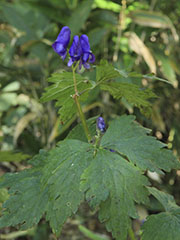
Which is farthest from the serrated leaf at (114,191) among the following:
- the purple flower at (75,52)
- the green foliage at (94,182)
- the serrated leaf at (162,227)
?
the purple flower at (75,52)

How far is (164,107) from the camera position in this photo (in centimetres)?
208

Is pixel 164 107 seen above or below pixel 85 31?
below

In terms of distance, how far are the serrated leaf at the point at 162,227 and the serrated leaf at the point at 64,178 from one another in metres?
0.19

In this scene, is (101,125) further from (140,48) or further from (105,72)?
(140,48)

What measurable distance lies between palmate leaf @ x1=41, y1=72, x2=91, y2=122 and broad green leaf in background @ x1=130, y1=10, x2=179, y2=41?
3.82 ft

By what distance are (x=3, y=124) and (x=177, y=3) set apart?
1477 millimetres

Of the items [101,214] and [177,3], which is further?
[177,3]

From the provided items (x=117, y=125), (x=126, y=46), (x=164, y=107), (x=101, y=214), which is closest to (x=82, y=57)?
(x=117, y=125)

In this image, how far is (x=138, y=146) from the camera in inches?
24.8

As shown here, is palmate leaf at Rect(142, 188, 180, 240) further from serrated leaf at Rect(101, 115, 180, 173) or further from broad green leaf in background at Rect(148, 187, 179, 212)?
serrated leaf at Rect(101, 115, 180, 173)

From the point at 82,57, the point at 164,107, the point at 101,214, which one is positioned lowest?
the point at 164,107

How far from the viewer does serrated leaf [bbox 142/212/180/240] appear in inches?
24.8

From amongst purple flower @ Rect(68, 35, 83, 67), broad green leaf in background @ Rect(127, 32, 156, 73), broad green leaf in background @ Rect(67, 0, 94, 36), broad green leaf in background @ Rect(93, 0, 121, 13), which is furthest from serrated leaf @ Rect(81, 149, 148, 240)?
broad green leaf in background @ Rect(93, 0, 121, 13)

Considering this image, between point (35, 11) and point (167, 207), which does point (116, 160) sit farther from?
point (35, 11)
